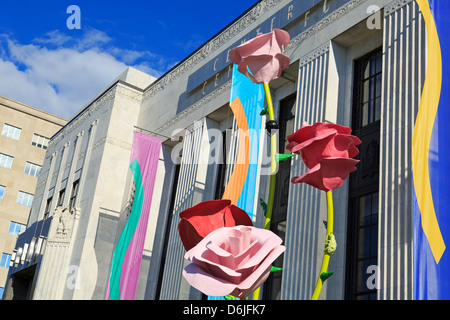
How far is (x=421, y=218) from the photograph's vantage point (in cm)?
956

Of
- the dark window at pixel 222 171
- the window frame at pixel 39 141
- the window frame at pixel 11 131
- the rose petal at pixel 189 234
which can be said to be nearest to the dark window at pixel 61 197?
the dark window at pixel 222 171

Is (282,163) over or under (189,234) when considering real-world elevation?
over

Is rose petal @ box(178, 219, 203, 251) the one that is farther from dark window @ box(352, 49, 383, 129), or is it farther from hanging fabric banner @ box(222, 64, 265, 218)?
hanging fabric banner @ box(222, 64, 265, 218)

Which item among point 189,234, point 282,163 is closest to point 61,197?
point 282,163

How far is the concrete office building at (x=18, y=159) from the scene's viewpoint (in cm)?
4894

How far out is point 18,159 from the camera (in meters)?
51.6

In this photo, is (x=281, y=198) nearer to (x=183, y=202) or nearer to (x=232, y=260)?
(x=183, y=202)

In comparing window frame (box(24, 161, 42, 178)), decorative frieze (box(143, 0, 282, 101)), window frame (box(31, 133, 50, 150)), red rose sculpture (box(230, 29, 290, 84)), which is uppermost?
window frame (box(31, 133, 50, 150))

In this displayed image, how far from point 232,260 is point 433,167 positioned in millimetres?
9047

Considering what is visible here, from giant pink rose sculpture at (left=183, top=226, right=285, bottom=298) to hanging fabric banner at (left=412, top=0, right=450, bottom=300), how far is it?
8059mm

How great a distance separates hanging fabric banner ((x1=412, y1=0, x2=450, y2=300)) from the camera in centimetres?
912

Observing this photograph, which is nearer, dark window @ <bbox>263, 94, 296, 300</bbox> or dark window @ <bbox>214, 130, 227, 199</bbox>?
dark window @ <bbox>263, 94, 296, 300</bbox>

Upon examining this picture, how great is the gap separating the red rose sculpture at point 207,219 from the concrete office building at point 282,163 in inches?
345

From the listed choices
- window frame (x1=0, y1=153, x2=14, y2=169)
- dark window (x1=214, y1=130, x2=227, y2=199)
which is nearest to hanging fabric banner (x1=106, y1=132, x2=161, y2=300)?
dark window (x1=214, y1=130, x2=227, y2=199)
